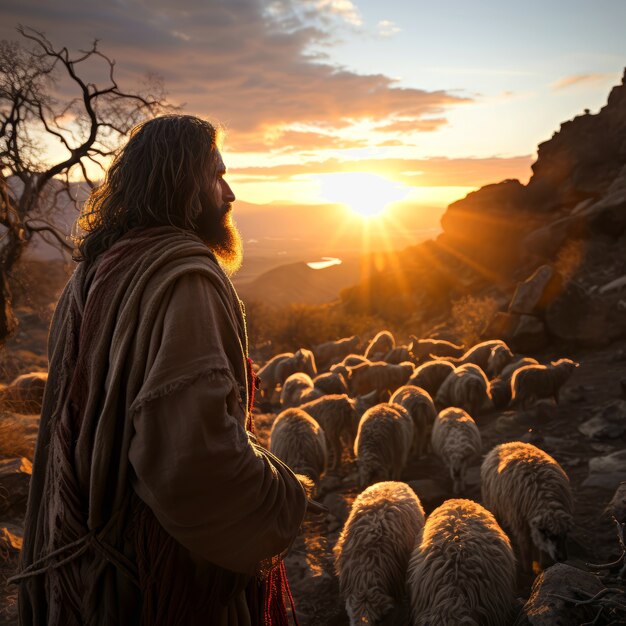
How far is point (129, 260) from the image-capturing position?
1.59 m

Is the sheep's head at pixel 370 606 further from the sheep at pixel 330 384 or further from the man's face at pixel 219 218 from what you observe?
the sheep at pixel 330 384

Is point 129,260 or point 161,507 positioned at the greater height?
point 129,260

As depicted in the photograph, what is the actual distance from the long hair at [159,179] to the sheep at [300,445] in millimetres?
5111

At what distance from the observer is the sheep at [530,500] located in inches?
167

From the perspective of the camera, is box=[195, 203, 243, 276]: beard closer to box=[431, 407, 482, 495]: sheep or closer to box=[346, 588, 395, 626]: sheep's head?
box=[346, 588, 395, 626]: sheep's head

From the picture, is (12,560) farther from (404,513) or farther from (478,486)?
(478,486)

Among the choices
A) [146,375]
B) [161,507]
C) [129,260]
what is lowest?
[161,507]

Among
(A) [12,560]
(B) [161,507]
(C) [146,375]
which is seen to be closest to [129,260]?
(C) [146,375]

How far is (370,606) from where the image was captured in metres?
3.66

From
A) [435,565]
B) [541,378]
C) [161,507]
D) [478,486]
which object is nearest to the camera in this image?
[161,507]

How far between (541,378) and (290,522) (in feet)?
28.6

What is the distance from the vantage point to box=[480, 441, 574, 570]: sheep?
13.9 ft

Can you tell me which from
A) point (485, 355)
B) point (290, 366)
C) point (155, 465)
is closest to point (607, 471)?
point (155, 465)

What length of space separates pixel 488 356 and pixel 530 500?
844cm
